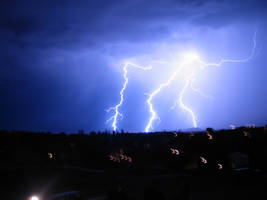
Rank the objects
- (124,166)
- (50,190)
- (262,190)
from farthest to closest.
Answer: (124,166), (50,190), (262,190)

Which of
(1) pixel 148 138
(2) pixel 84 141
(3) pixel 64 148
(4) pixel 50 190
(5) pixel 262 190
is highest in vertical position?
(1) pixel 148 138

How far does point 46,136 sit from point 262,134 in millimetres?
26862

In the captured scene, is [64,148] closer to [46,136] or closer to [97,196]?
[46,136]

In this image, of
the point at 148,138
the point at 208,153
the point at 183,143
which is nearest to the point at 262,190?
the point at 208,153

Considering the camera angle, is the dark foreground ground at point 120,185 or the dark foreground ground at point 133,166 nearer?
the dark foreground ground at point 120,185

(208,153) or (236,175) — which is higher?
(208,153)

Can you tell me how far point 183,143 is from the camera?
31.5 m

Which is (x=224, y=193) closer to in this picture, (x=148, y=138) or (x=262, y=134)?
(x=262, y=134)

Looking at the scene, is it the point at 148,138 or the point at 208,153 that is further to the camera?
the point at 148,138

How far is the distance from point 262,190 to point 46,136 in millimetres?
24704

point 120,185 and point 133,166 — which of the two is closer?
point 120,185

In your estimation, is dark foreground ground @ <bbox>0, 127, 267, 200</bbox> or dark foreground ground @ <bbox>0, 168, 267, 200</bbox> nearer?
dark foreground ground @ <bbox>0, 168, 267, 200</bbox>

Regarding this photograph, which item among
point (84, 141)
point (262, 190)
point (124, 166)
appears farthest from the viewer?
point (84, 141)

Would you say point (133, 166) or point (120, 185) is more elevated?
point (133, 166)
